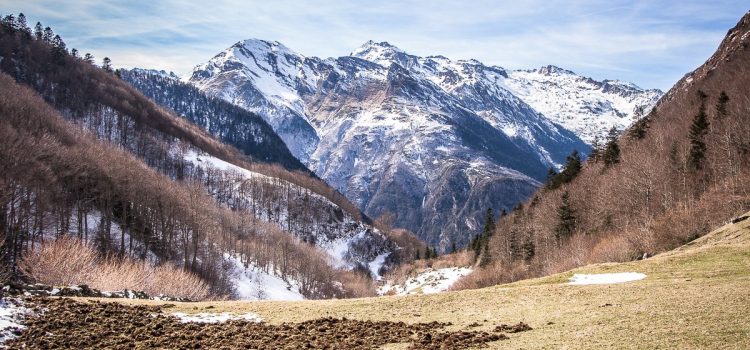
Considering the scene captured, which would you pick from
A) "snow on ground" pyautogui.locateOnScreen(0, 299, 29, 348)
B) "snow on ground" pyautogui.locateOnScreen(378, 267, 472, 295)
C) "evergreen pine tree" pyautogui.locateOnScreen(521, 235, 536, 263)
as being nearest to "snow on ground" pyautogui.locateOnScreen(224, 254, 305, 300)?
"snow on ground" pyautogui.locateOnScreen(378, 267, 472, 295)

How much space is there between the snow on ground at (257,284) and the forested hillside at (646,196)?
47.3m

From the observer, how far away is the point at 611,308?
25.2m

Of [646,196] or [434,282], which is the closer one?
[646,196]

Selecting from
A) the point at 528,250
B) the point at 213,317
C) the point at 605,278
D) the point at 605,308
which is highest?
the point at 605,308

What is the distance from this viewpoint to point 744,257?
34.7m

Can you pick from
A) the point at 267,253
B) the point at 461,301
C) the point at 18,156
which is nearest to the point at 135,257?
the point at 18,156

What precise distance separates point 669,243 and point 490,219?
110 meters

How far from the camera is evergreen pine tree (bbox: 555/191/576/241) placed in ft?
320

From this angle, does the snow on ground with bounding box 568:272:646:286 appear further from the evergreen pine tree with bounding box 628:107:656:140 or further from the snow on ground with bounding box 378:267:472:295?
the evergreen pine tree with bounding box 628:107:656:140

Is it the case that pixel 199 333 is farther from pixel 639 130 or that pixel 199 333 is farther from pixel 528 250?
pixel 639 130

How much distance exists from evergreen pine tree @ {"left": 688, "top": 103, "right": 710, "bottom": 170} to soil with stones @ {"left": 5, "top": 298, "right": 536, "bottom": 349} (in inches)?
3038

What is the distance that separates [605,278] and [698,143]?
60340mm

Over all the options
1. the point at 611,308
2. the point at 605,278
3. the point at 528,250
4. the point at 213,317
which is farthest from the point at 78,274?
the point at 528,250

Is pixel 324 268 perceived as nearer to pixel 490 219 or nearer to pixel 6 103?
pixel 490 219
